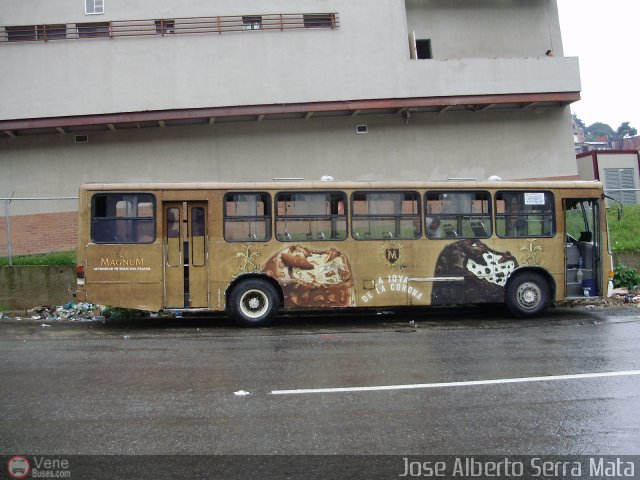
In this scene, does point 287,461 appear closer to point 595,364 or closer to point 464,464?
point 464,464

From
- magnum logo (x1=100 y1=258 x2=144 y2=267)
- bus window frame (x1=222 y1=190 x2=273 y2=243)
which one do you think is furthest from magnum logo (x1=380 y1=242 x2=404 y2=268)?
magnum logo (x1=100 y1=258 x2=144 y2=267)

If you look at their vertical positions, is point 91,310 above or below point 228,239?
below

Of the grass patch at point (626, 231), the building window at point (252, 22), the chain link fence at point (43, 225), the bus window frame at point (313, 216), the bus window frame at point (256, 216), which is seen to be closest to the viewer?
the bus window frame at point (256, 216)

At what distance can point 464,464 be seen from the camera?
179 inches

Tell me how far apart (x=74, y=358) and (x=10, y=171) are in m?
12.3

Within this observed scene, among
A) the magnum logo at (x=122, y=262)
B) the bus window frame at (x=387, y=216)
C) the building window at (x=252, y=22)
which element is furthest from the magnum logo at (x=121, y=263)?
the building window at (x=252, y=22)

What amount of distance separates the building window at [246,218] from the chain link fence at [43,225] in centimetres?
691

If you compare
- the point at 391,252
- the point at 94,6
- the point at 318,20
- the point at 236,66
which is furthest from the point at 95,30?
the point at 391,252

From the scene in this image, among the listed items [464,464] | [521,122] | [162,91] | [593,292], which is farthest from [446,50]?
[464,464]

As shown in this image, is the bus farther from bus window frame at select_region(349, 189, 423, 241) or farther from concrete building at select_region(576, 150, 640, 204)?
concrete building at select_region(576, 150, 640, 204)

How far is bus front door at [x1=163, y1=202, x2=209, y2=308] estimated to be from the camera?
1120 cm

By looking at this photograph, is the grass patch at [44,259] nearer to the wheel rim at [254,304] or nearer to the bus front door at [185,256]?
the bus front door at [185,256]

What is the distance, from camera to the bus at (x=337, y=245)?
11.2m

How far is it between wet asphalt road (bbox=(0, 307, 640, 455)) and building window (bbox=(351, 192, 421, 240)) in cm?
205
